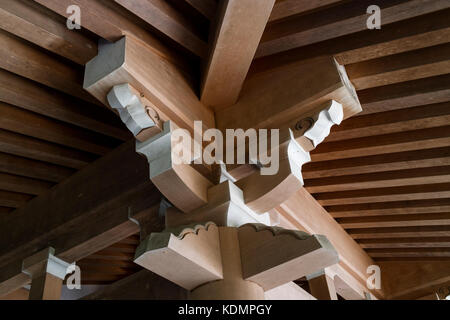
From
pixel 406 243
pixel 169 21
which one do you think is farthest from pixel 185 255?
pixel 406 243

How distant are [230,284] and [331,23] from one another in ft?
4.41

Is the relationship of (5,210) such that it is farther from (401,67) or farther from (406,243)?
(406,243)

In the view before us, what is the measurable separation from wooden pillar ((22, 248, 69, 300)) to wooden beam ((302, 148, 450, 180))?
72.3 inches

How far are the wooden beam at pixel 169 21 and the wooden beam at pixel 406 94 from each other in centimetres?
100

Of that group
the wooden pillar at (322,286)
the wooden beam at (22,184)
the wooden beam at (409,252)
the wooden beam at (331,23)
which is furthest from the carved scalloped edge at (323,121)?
the wooden beam at (409,252)

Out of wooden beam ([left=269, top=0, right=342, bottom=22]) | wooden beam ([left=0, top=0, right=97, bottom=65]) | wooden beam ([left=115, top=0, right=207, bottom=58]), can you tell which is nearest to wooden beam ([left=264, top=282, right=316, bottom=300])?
wooden beam ([left=115, top=0, right=207, bottom=58])

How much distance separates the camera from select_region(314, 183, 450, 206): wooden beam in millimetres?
3875

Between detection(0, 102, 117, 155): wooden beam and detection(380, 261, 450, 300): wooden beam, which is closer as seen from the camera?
detection(0, 102, 117, 155): wooden beam

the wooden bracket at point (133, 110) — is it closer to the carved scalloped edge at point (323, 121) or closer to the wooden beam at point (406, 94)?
the carved scalloped edge at point (323, 121)

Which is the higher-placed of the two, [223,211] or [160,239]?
[223,211]

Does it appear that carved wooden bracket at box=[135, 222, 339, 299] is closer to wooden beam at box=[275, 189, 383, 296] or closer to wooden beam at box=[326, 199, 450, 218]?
wooden beam at box=[275, 189, 383, 296]

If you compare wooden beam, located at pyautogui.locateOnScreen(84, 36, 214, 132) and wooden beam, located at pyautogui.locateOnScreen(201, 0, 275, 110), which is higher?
wooden beam, located at pyautogui.locateOnScreen(201, 0, 275, 110)

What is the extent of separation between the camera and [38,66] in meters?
2.73

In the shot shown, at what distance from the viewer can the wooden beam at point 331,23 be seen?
96.8 inches
